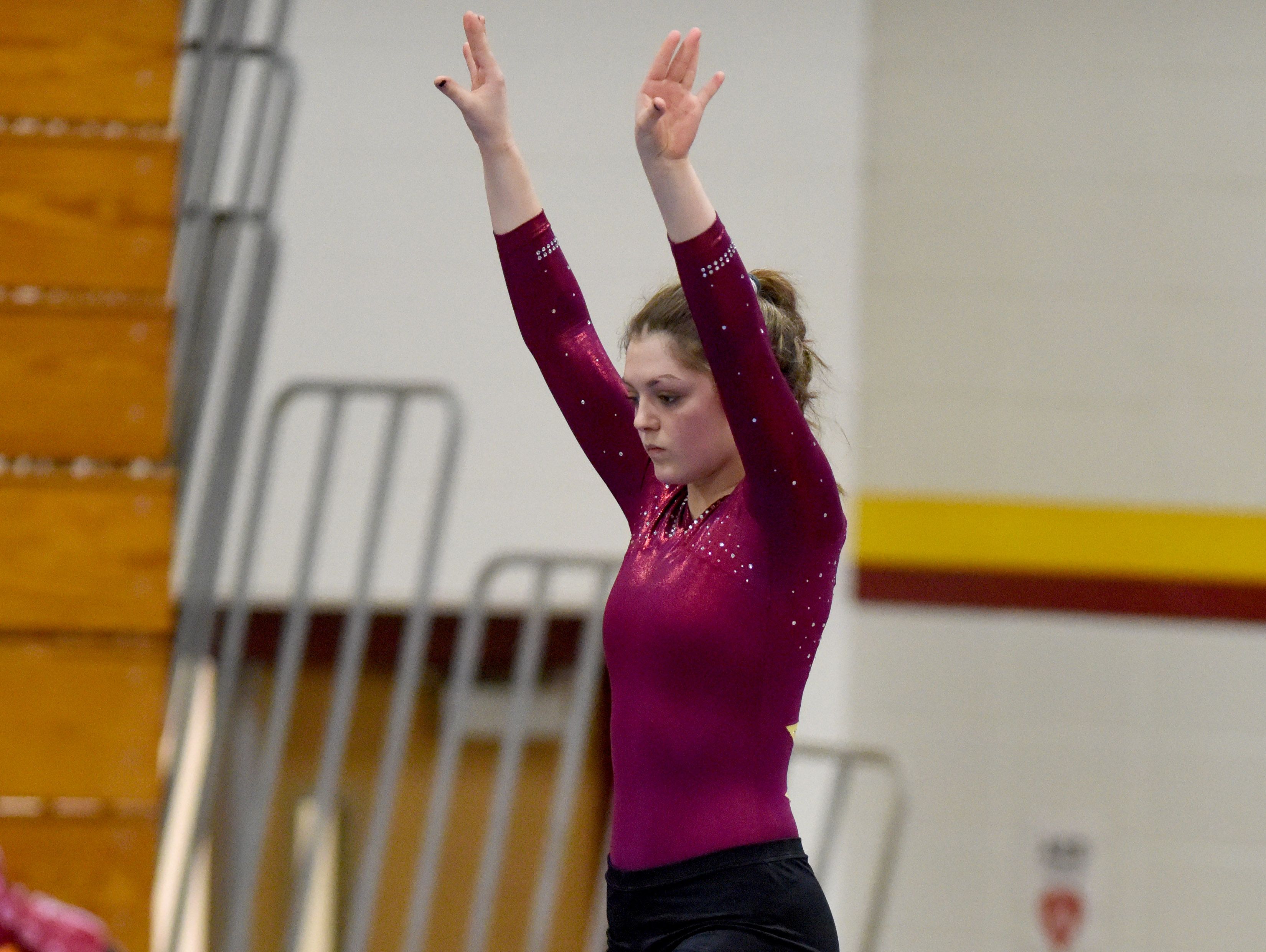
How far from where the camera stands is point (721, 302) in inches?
40.2

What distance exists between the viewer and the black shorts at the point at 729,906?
3.64 feet

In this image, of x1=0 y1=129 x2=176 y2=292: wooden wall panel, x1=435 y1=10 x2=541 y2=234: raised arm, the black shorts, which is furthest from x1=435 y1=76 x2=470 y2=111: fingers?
x1=0 y1=129 x2=176 y2=292: wooden wall panel

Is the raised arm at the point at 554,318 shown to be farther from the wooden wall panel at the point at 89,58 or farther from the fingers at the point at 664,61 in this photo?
the wooden wall panel at the point at 89,58

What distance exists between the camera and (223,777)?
3432mm

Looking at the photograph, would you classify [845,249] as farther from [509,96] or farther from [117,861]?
[117,861]

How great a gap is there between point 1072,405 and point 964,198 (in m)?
0.51

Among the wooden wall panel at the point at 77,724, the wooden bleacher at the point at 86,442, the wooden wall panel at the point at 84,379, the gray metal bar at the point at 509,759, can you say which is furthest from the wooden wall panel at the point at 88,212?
the gray metal bar at the point at 509,759

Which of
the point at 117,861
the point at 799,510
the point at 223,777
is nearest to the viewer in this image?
the point at 799,510

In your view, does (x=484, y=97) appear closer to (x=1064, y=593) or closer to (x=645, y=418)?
(x=645, y=418)

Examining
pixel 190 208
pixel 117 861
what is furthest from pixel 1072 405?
pixel 117 861

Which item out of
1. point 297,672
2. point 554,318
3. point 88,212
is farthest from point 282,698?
point 554,318

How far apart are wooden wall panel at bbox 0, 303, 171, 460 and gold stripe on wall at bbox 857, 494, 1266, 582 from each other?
5.09 feet

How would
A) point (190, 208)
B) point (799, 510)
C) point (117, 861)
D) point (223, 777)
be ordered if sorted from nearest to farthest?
point (799, 510)
point (117, 861)
point (190, 208)
point (223, 777)

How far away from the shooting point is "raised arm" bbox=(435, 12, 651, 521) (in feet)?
3.93
